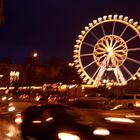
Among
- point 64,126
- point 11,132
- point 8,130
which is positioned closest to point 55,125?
point 64,126

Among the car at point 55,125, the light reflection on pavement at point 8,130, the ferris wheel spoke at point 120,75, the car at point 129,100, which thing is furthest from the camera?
the ferris wheel spoke at point 120,75

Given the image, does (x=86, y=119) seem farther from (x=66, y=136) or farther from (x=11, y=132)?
(x=11, y=132)

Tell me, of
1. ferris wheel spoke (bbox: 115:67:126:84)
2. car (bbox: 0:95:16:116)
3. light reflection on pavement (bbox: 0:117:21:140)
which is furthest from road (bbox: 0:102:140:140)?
ferris wheel spoke (bbox: 115:67:126:84)

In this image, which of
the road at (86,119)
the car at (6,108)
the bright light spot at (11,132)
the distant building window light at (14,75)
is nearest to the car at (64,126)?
the road at (86,119)

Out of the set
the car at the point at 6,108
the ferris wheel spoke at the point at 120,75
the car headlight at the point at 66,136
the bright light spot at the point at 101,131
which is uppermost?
the ferris wheel spoke at the point at 120,75

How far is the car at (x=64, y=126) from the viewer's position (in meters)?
10.2

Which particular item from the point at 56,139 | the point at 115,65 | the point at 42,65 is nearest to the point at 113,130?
the point at 56,139

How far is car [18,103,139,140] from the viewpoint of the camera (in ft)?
33.6

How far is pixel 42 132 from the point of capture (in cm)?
1198

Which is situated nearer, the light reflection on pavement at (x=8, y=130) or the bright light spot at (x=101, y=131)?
the bright light spot at (x=101, y=131)

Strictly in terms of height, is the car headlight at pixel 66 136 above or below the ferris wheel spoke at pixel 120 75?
below

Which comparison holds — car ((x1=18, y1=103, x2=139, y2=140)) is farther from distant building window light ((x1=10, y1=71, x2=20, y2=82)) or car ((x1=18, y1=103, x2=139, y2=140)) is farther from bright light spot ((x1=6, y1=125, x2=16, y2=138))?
distant building window light ((x1=10, y1=71, x2=20, y2=82))

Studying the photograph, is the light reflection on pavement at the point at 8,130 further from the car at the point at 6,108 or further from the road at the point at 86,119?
the car at the point at 6,108

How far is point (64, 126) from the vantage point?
1106 cm
